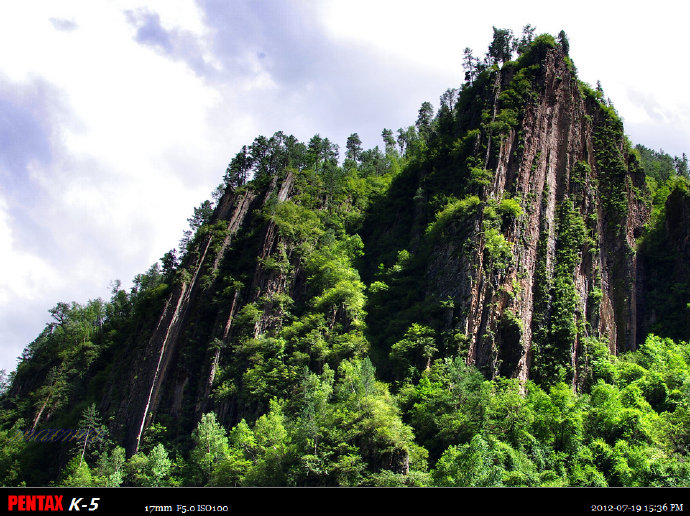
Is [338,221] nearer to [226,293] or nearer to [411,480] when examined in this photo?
[226,293]

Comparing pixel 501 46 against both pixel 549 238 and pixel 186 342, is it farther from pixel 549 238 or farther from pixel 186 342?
pixel 186 342

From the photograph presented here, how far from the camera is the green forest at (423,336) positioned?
3928 cm

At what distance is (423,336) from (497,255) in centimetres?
1032

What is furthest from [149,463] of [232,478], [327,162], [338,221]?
[327,162]

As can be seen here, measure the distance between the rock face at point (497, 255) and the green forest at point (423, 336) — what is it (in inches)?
9.7

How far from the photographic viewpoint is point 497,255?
171 feet

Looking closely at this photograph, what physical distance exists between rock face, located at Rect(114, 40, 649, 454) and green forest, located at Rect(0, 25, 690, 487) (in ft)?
0.81
